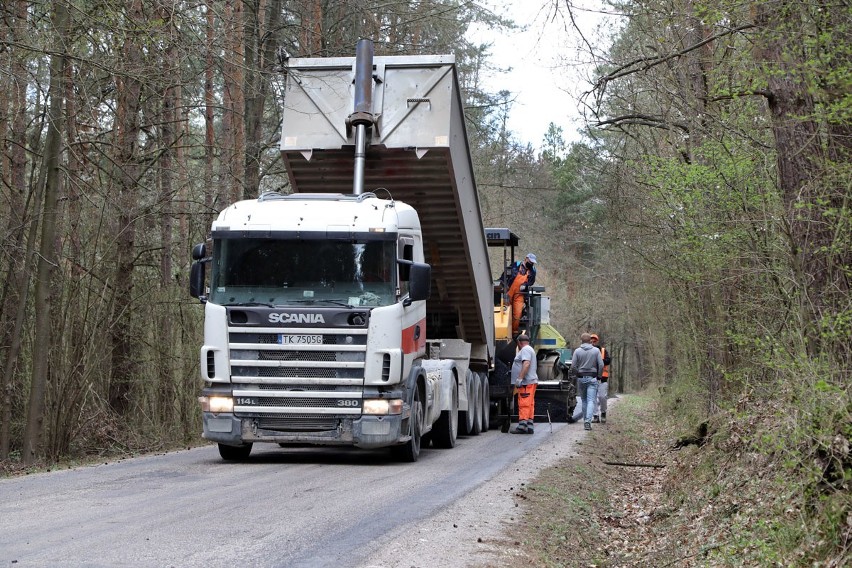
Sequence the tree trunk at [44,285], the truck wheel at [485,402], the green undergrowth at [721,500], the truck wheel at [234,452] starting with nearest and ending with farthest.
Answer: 1. the green undergrowth at [721,500]
2. the truck wheel at [234,452]
3. the tree trunk at [44,285]
4. the truck wheel at [485,402]

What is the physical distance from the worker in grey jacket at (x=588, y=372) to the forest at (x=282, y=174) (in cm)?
171

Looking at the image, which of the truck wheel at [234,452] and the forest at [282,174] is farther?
the truck wheel at [234,452]

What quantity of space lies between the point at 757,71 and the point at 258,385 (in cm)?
622


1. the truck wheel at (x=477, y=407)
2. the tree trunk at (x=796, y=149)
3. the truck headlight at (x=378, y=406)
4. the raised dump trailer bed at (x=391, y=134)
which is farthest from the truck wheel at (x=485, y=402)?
the tree trunk at (x=796, y=149)

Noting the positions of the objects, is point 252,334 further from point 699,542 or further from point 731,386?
point 731,386

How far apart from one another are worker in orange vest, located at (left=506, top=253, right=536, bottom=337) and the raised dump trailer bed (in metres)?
5.59

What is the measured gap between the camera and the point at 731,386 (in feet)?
49.0

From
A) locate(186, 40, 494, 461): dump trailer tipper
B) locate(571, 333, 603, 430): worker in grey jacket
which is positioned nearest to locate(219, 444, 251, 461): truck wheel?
locate(186, 40, 494, 461): dump trailer tipper

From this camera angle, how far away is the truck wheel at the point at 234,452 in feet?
41.1

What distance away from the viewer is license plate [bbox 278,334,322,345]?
37.6 ft

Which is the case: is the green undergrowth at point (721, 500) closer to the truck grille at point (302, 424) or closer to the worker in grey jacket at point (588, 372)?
the truck grille at point (302, 424)

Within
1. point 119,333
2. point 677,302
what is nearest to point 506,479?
point 119,333

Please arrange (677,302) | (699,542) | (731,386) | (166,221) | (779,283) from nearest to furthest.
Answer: (699,542)
(779,283)
(731,386)
(166,221)
(677,302)

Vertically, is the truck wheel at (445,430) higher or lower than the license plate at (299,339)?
lower
